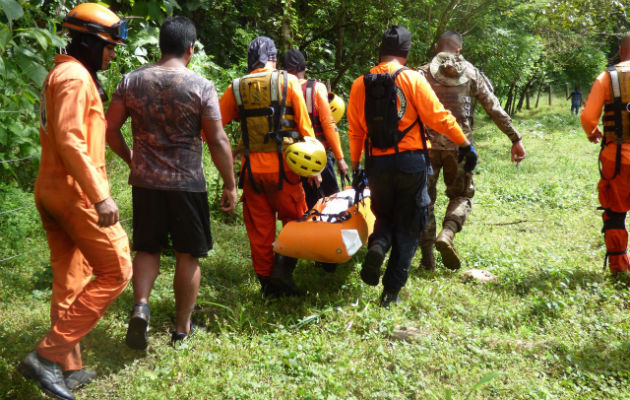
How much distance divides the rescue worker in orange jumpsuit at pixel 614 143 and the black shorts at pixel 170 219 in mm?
3986

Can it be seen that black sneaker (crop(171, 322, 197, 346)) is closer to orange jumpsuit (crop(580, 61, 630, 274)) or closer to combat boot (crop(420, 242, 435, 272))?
combat boot (crop(420, 242, 435, 272))

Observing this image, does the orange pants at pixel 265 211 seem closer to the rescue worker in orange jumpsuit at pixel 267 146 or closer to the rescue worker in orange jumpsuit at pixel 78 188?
the rescue worker in orange jumpsuit at pixel 267 146

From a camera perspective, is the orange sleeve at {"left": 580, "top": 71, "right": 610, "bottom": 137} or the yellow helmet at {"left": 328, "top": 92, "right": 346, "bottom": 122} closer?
the orange sleeve at {"left": 580, "top": 71, "right": 610, "bottom": 137}

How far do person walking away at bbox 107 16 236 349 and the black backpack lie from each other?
1.39 m

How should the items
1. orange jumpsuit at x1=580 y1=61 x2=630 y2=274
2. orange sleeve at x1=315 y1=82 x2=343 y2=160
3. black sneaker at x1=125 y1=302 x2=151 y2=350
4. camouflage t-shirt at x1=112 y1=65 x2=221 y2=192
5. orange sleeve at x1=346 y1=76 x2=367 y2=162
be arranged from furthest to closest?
orange sleeve at x1=315 y1=82 x2=343 y2=160 → orange jumpsuit at x1=580 y1=61 x2=630 y2=274 → orange sleeve at x1=346 y1=76 x2=367 y2=162 → camouflage t-shirt at x1=112 y1=65 x2=221 y2=192 → black sneaker at x1=125 y1=302 x2=151 y2=350

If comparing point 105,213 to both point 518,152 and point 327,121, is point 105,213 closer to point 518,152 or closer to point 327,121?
point 327,121

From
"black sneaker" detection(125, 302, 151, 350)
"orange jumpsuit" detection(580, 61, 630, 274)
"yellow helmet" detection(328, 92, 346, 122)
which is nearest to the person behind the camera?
"black sneaker" detection(125, 302, 151, 350)

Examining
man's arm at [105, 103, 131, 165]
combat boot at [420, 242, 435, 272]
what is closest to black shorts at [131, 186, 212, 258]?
man's arm at [105, 103, 131, 165]

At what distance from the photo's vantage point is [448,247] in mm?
5734

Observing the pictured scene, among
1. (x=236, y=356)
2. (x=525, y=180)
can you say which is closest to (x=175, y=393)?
(x=236, y=356)

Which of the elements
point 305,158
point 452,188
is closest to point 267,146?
point 305,158

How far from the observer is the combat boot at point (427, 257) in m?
6.10

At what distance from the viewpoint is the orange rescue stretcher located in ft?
15.6

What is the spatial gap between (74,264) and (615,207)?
5194mm
